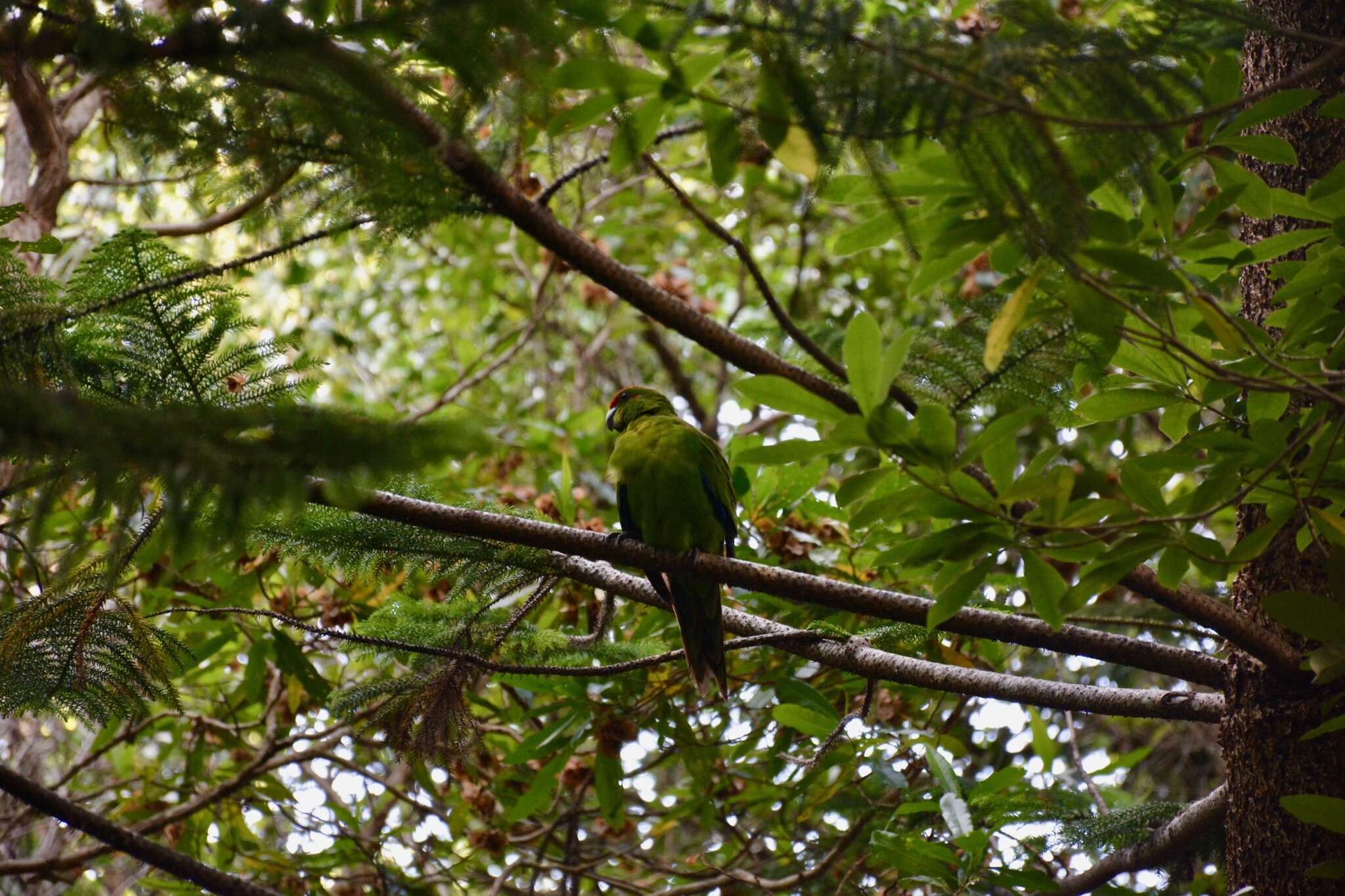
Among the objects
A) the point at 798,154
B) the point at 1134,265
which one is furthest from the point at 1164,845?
the point at 798,154

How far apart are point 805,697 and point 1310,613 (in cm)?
181

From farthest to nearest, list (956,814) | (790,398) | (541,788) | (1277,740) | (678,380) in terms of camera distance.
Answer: (678,380)
(541,788)
(956,814)
(1277,740)
(790,398)

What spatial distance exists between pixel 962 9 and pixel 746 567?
311cm

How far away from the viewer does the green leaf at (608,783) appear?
12.5ft

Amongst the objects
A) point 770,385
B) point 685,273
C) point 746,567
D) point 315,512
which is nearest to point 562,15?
point 770,385

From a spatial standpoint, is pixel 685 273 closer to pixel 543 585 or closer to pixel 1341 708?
pixel 543 585

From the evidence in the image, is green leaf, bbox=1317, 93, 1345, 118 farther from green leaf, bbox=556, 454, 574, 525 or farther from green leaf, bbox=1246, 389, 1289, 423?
green leaf, bbox=556, 454, 574, 525

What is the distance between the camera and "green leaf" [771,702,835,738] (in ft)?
11.1

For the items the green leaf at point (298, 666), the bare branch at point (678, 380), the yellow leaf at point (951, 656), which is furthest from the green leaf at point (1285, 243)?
the bare branch at point (678, 380)

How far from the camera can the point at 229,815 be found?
4582 mm

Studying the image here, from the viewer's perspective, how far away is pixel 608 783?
3.81m

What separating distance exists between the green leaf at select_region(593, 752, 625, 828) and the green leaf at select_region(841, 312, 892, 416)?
8.08 ft

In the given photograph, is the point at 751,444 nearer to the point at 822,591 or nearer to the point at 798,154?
the point at 822,591

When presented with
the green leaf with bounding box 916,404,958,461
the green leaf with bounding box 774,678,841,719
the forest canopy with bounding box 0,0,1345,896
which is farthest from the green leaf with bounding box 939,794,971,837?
the green leaf with bounding box 916,404,958,461
